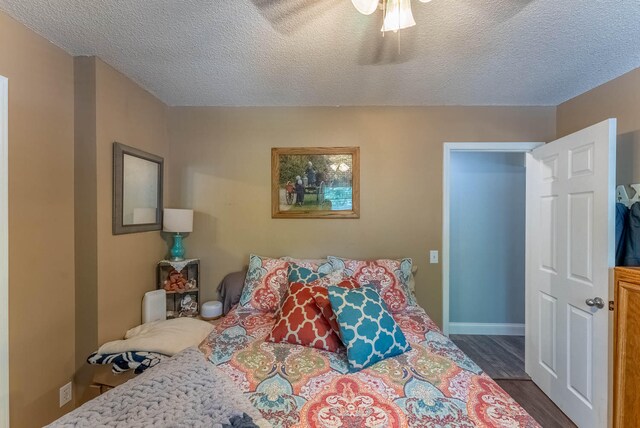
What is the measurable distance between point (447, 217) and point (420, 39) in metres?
1.56

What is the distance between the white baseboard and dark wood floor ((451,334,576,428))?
0.07 metres

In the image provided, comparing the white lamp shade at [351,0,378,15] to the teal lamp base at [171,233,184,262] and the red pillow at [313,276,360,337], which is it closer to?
the red pillow at [313,276,360,337]

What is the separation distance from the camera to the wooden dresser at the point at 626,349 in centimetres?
160

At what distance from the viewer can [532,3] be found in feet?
4.41

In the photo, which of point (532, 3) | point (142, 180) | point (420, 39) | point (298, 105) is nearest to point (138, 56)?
point (142, 180)

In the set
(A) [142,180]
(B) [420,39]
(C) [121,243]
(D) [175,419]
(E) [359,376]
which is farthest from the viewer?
(A) [142,180]

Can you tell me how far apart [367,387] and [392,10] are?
161 cm

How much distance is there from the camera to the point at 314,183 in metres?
2.65

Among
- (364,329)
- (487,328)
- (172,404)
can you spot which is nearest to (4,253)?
(172,404)

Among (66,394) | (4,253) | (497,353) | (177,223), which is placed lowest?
(497,353)

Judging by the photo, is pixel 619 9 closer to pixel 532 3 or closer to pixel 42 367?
pixel 532 3

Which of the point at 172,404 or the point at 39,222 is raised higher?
the point at 39,222

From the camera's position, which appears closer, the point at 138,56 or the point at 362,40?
the point at 362,40

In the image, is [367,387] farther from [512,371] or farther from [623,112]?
[623,112]
